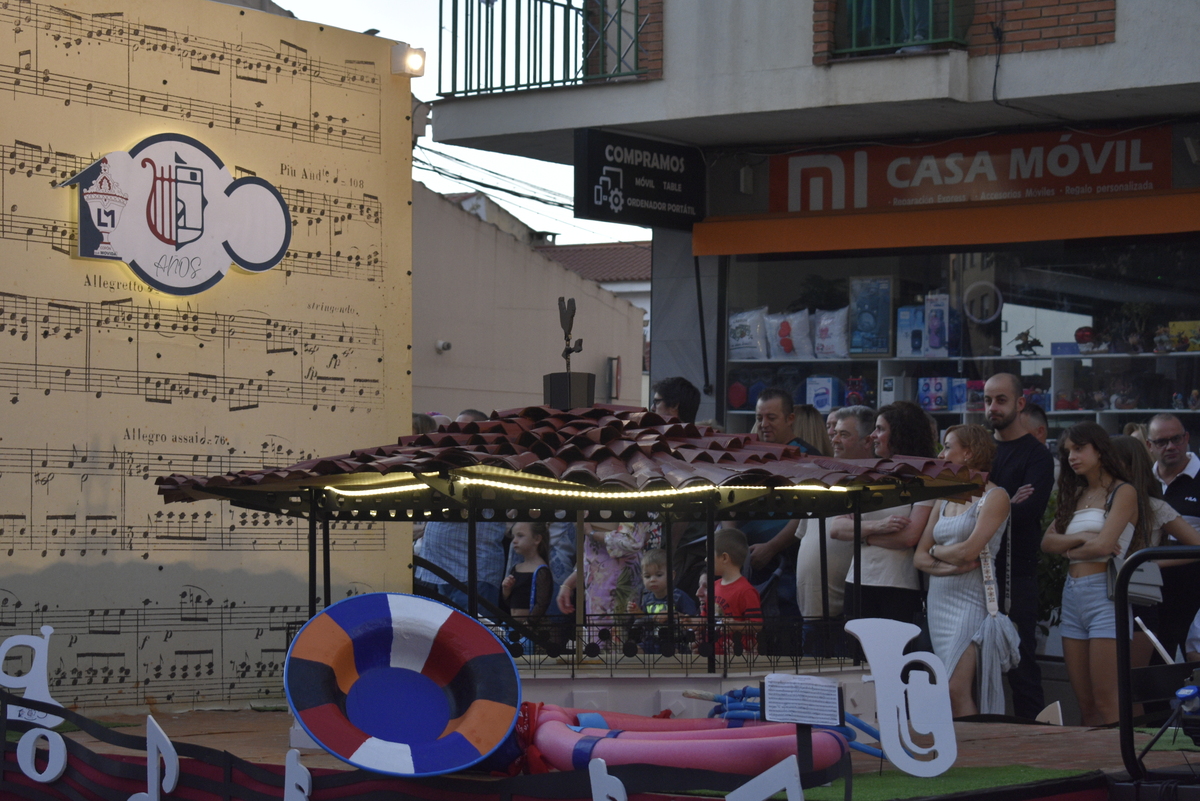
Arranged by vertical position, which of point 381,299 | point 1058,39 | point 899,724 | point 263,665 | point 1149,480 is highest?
point 1058,39

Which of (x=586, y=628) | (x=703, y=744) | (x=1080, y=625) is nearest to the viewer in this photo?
(x=703, y=744)

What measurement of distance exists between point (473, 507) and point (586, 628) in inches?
44.6

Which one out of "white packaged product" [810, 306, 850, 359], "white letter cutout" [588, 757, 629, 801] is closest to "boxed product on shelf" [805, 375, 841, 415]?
"white packaged product" [810, 306, 850, 359]

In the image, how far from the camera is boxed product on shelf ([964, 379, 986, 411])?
12516mm

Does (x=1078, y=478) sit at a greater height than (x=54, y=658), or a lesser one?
greater

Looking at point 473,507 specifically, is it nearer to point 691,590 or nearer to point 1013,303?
point 691,590

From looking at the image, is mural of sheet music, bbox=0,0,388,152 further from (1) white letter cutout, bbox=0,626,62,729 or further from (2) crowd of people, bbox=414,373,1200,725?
(1) white letter cutout, bbox=0,626,62,729

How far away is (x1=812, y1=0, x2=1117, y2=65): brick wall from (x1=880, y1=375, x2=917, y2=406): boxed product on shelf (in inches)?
119

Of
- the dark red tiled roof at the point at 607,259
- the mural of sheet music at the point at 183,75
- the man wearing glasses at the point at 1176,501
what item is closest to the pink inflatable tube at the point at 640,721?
the man wearing glasses at the point at 1176,501

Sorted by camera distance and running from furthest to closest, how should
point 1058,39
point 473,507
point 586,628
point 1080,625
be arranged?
point 1058,39, point 1080,625, point 586,628, point 473,507

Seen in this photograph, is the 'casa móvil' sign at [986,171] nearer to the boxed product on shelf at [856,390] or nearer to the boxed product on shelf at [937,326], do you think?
the boxed product on shelf at [937,326]

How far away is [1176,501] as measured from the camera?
8977 mm

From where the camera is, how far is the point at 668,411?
949cm

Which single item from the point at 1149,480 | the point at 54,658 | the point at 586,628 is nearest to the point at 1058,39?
the point at 1149,480
